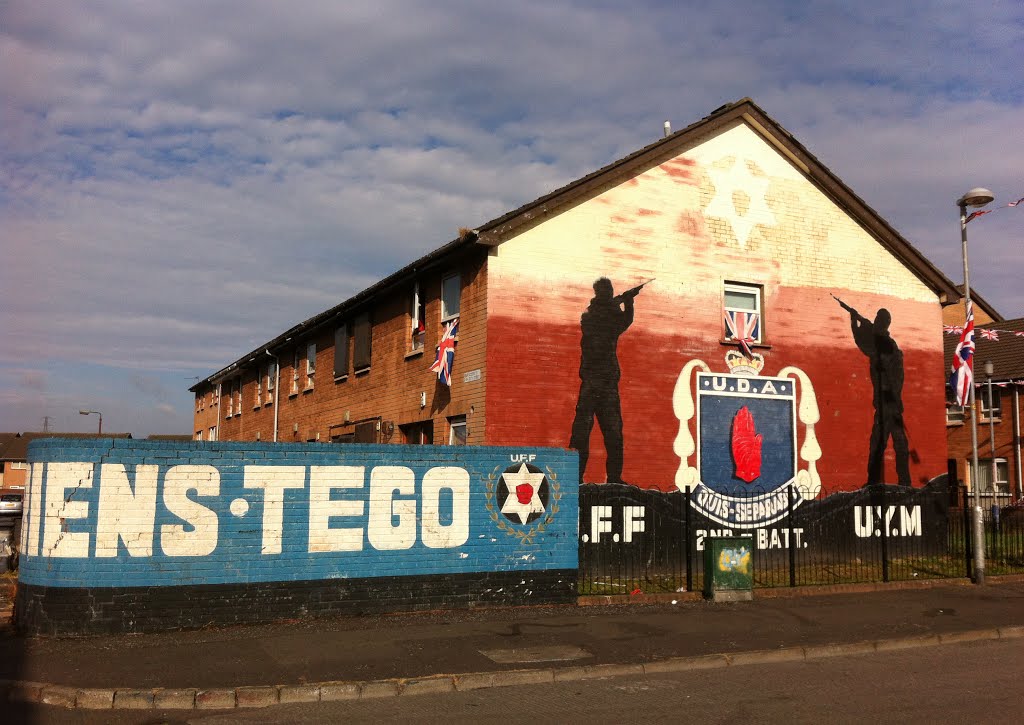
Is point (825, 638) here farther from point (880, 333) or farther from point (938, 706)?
point (880, 333)

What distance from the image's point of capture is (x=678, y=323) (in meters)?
18.7

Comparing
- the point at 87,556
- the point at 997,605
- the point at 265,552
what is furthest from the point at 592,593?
the point at 87,556

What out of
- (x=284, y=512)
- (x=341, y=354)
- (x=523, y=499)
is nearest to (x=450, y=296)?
(x=523, y=499)

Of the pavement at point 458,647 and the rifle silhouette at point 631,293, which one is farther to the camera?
the rifle silhouette at point 631,293

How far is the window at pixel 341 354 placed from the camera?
24641 millimetres

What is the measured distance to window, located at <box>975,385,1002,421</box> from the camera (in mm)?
34969

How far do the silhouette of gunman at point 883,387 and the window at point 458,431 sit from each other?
9.25 m

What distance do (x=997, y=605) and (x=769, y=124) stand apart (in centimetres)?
1094

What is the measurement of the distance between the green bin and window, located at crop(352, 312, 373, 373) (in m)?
11.2

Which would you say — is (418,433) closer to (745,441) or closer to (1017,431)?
(745,441)

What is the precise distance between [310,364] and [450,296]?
10.7m

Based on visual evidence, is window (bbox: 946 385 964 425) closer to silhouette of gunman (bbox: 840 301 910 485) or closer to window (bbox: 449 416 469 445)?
silhouette of gunman (bbox: 840 301 910 485)

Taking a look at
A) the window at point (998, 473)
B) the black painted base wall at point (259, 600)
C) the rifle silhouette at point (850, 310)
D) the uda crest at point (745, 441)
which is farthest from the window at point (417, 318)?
the window at point (998, 473)

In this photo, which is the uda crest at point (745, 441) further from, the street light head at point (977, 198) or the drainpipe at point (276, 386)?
the drainpipe at point (276, 386)
